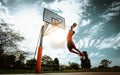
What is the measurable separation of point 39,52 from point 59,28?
9.24ft

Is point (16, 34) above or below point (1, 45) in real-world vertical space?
above

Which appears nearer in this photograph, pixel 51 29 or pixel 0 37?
pixel 51 29

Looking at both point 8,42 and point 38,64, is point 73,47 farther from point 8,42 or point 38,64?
point 8,42

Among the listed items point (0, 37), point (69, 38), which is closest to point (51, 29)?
point (69, 38)

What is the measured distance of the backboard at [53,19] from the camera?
1050cm

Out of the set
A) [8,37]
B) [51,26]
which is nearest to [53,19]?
[51,26]

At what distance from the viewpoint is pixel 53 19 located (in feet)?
36.4

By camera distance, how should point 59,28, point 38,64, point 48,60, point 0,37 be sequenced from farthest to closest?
point 48,60 → point 0,37 → point 59,28 → point 38,64

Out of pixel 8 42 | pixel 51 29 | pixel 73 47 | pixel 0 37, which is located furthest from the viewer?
pixel 8 42

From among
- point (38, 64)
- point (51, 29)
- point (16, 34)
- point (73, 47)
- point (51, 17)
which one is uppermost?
point (16, 34)

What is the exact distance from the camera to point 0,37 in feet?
70.1

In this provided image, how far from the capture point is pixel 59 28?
1164 cm

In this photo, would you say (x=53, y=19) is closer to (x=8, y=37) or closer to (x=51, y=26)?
(x=51, y=26)

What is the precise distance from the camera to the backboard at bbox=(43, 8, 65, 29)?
10500mm
